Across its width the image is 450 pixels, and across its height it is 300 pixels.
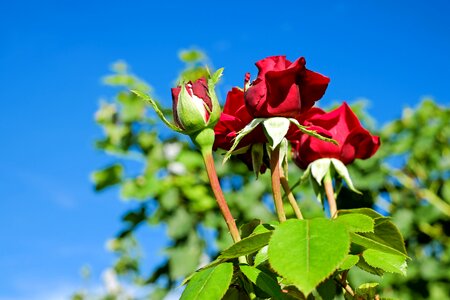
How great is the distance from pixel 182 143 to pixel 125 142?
308 mm

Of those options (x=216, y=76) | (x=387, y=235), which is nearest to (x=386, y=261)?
(x=387, y=235)

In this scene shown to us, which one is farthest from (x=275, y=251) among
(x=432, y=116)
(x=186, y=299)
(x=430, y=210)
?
(x=432, y=116)

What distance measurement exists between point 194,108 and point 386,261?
234 mm

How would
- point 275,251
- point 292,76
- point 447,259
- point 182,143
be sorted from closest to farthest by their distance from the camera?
point 275,251 < point 292,76 < point 447,259 < point 182,143

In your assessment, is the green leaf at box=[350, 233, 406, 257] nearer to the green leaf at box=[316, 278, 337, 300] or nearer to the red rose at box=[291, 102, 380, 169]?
the green leaf at box=[316, 278, 337, 300]

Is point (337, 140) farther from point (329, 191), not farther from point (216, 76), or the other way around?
point (216, 76)

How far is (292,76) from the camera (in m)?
0.60

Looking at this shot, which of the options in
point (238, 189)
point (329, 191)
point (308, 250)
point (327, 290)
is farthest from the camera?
point (238, 189)

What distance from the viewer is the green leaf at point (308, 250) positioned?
16.5 inches

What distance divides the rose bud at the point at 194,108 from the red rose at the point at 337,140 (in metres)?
0.16

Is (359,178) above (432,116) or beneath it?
beneath

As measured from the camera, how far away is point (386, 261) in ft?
1.79

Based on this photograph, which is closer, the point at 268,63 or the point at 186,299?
the point at 186,299

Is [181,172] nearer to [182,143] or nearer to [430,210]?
[182,143]
